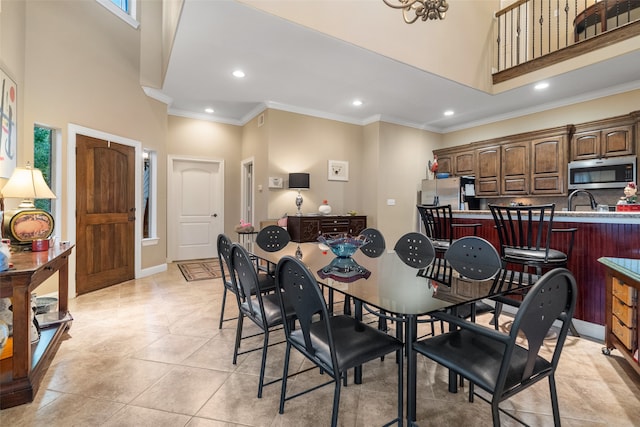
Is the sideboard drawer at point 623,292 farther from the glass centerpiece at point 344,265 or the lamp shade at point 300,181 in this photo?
the lamp shade at point 300,181

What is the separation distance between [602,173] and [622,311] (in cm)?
306

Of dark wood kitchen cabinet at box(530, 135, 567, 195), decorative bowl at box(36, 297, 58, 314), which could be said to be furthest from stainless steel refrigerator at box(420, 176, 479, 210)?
decorative bowl at box(36, 297, 58, 314)

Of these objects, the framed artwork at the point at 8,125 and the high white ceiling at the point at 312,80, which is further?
the high white ceiling at the point at 312,80

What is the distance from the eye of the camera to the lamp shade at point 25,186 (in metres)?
2.30

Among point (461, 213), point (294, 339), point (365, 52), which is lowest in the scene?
point (294, 339)

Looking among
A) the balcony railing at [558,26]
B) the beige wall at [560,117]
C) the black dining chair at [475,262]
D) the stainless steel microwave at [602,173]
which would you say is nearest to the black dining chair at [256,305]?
the black dining chair at [475,262]

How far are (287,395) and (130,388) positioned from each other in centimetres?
97

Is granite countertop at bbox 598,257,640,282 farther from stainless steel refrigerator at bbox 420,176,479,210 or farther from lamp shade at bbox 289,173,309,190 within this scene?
lamp shade at bbox 289,173,309,190

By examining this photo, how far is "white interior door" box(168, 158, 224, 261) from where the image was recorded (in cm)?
581

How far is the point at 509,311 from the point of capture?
3145 millimetres

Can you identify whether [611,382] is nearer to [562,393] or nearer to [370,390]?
[562,393]

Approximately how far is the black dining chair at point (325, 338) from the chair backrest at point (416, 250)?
2.93 ft

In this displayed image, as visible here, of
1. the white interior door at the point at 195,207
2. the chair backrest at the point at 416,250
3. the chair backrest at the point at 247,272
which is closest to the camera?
the chair backrest at the point at 247,272

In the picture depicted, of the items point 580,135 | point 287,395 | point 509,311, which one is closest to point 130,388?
point 287,395
